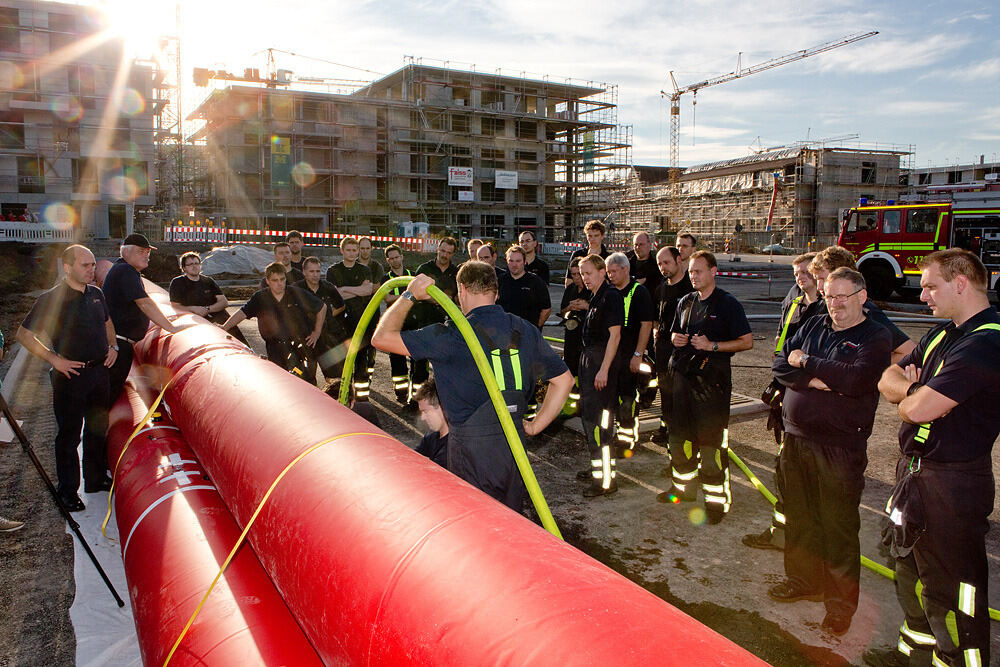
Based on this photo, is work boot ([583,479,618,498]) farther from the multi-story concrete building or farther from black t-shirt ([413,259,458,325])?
the multi-story concrete building

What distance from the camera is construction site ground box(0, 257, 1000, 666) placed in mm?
3742

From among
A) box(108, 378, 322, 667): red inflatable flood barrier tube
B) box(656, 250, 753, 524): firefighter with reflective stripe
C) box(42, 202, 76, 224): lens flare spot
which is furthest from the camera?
box(42, 202, 76, 224): lens flare spot

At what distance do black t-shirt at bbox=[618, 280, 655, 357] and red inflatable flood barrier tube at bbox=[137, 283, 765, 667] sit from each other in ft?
11.9

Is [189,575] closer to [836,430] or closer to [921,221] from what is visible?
[836,430]

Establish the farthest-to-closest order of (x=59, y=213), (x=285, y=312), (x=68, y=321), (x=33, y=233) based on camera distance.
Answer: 1. (x=59, y=213)
2. (x=33, y=233)
3. (x=285, y=312)
4. (x=68, y=321)

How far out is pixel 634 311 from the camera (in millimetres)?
6352

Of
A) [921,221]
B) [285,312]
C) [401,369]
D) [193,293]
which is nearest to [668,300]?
[401,369]

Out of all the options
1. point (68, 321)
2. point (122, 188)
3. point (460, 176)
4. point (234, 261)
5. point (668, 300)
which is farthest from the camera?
point (460, 176)

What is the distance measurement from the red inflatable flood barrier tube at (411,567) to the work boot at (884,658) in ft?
8.00

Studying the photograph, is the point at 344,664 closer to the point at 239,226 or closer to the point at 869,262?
the point at 869,262

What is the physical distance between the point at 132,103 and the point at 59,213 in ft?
32.1

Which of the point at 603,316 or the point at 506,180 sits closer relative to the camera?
the point at 603,316

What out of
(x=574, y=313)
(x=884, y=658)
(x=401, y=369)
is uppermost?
(x=574, y=313)

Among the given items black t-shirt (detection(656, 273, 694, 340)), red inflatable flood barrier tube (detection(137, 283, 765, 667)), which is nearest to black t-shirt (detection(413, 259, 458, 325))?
black t-shirt (detection(656, 273, 694, 340))
